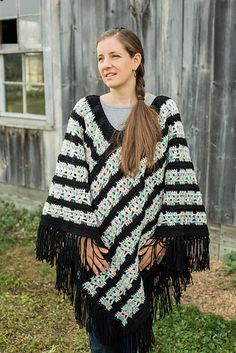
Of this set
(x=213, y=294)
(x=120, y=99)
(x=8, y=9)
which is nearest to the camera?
(x=120, y=99)

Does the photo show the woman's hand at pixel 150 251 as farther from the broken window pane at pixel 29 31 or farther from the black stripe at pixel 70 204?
the broken window pane at pixel 29 31

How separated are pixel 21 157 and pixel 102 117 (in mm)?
3988

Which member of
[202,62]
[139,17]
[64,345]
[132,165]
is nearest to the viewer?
[132,165]

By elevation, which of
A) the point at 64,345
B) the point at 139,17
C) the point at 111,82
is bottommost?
the point at 64,345

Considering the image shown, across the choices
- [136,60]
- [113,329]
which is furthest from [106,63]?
[113,329]

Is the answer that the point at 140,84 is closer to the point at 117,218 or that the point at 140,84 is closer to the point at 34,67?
the point at 117,218

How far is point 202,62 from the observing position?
4.32m

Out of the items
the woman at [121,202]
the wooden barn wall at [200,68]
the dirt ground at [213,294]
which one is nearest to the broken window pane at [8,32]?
the wooden barn wall at [200,68]

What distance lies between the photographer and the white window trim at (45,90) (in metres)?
5.39

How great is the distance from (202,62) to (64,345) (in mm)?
2776

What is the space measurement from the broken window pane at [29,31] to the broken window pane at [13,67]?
26 centimetres

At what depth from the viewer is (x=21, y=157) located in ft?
20.0

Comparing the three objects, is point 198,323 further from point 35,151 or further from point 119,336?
point 35,151

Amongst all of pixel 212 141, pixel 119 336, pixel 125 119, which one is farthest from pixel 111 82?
pixel 212 141
